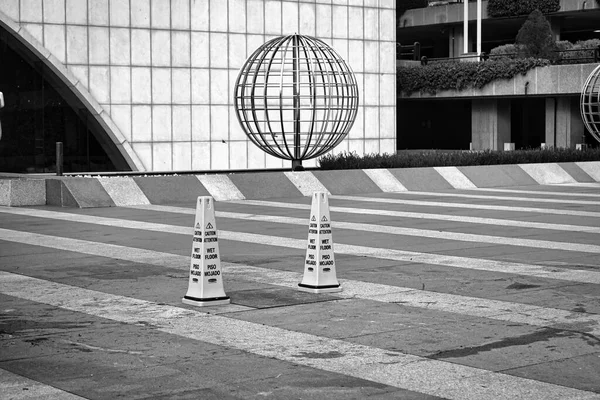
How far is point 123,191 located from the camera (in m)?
17.3

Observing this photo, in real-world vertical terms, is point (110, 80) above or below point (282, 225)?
above

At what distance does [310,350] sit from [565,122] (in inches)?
1680

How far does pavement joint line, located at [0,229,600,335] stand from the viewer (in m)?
7.36

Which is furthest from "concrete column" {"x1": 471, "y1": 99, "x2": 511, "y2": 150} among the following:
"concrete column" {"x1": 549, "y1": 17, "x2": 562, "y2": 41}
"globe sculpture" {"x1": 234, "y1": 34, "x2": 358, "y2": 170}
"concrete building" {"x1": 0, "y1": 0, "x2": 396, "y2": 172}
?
"globe sculpture" {"x1": 234, "y1": 34, "x2": 358, "y2": 170}

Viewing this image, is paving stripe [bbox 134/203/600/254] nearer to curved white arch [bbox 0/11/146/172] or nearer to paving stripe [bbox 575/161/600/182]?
paving stripe [bbox 575/161/600/182]

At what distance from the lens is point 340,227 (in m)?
13.5

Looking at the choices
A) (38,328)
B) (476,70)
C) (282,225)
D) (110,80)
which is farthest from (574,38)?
(38,328)

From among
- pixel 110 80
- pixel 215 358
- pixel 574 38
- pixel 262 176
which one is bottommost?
pixel 215 358

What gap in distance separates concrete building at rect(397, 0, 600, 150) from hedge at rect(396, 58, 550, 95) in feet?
0.97

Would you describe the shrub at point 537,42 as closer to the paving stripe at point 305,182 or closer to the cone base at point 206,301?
the paving stripe at point 305,182

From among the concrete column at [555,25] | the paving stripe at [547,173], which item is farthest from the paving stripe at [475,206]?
the concrete column at [555,25]

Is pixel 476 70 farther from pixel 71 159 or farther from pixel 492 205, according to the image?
pixel 492 205

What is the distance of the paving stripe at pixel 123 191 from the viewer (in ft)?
56.3

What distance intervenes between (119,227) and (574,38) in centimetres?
5382
